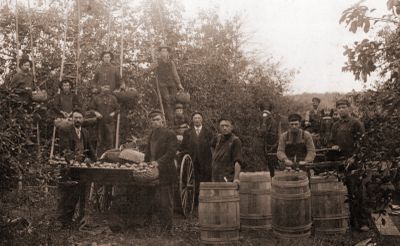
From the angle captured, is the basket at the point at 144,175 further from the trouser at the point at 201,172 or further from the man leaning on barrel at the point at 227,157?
the trouser at the point at 201,172

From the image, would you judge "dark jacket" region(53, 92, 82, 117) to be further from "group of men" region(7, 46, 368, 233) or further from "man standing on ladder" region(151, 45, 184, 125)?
"man standing on ladder" region(151, 45, 184, 125)

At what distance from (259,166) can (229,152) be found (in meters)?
9.23

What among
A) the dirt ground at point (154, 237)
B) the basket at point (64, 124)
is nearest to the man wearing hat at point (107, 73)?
the basket at point (64, 124)

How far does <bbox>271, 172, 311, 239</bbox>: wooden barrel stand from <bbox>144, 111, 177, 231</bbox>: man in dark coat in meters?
1.70

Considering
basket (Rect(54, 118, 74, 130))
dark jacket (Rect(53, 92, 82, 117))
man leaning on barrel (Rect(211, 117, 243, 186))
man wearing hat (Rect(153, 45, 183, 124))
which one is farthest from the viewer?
man wearing hat (Rect(153, 45, 183, 124))

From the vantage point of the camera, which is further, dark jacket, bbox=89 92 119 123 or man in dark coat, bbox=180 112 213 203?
dark jacket, bbox=89 92 119 123

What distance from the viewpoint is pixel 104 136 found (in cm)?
1035

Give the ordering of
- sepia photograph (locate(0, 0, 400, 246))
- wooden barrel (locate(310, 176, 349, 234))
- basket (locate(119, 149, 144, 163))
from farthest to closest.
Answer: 1. basket (locate(119, 149, 144, 163))
2. wooden barrel (locate(310, 176, 349, 234))
3. sepia photograph (locate(0, 0, 400, 246))

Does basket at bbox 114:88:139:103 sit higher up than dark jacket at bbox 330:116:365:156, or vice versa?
basket at bbox 114:88:139:103

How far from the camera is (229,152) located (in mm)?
7789

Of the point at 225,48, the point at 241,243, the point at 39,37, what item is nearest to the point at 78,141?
the point at 241,243

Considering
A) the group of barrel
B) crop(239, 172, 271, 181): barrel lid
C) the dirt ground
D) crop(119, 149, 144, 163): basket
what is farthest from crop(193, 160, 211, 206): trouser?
the group of barrel

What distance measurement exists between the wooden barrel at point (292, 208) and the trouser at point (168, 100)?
5.34 meters

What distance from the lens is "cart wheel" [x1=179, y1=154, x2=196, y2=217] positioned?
8797 millimetres
